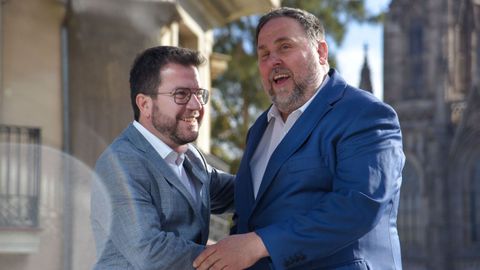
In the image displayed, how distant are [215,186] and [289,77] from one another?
2.13 ft

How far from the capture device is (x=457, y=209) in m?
56.0

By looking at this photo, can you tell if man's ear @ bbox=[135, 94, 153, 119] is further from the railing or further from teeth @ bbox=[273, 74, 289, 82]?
the railing

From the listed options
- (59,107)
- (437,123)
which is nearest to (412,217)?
(437,123)

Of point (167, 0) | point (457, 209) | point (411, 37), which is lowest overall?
point (457, 209)

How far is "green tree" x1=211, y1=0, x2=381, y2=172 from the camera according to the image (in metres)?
18.9

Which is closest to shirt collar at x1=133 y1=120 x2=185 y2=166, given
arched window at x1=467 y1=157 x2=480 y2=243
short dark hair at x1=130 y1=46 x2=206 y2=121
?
short dark hair at x1=130 y1=46 x2=206 y2=121

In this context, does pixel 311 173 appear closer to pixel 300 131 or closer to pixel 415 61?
pixel 300 131

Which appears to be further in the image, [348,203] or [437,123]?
[437,123]

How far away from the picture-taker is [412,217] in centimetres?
5681

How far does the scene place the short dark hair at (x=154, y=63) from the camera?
11.3 feet

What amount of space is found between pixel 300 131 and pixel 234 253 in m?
0.48

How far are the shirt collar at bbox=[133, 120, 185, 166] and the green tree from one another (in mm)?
14706

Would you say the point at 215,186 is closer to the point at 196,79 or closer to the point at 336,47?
the point at 196,79

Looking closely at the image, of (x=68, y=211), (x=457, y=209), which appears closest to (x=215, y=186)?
(x=68, y=211)
